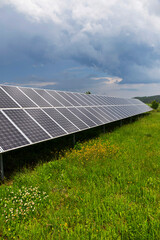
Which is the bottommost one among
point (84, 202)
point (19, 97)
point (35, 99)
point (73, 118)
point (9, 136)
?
point (84, 202)

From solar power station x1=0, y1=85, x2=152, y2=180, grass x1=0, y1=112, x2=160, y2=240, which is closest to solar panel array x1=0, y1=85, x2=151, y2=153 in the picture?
solar power station x1=0, y1=85, x2=152, y2=180

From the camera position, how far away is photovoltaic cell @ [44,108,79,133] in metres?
11.2

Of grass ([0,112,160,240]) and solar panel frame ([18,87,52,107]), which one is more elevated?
solar panel frame ([18,87,52,107])

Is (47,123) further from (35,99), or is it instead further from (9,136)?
(35,99)

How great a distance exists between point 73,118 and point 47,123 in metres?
3.14

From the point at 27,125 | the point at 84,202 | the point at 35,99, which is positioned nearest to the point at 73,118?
the point at 35,99

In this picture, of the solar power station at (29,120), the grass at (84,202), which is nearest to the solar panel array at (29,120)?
the solar power station at (29,120)

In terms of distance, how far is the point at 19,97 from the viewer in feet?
39.4

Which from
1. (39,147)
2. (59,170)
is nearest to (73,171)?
(59,170)

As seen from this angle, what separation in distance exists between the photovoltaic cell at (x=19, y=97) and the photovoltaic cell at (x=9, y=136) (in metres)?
2.85

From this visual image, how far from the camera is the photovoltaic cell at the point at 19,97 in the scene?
11.3 metres

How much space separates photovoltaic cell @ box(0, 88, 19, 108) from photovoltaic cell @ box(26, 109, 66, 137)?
1.05m

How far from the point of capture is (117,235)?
425 cm

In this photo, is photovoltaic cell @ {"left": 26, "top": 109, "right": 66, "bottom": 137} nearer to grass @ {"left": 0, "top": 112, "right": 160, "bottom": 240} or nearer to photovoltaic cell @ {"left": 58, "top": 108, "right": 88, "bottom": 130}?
photovoltaic cell @ {"left": 58, "top": 108, "right": 88, "bottom": 130}
